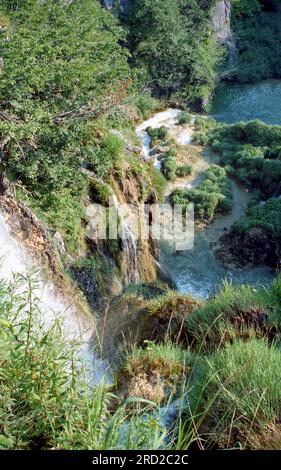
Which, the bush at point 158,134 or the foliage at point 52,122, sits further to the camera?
the bush at point 158,134

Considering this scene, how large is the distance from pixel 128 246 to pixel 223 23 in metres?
31.7

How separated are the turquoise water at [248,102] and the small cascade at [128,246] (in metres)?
19.3

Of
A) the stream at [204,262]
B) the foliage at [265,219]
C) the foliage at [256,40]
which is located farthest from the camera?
the foliage at [256,40]

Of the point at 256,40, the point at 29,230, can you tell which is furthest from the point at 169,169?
the point at 256,40

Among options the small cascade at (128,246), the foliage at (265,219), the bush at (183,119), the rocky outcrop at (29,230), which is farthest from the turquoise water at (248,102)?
the rocky outcrop at (29,230)

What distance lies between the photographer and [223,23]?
35.4 m

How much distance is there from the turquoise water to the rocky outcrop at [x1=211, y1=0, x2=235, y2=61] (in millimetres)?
4134

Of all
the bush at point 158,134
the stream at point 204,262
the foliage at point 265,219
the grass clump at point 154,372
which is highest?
the bush at point 158,134

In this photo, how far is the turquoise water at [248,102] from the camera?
91.8ft

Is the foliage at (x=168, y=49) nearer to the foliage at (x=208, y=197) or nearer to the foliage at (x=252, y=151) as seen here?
the foliage at (x=252, y=151)

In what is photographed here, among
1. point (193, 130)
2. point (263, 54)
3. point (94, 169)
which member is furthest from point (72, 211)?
point (263, 54)

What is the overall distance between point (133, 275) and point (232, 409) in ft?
24.3

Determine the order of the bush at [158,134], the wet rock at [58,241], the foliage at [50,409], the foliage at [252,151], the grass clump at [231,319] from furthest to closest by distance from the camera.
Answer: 1. the bush at [158,134]
2. the foliage at [252,151]
3. the wet rock at [58,241]
4. the grass clump at [231,319]
5. the foliage at [50,409]

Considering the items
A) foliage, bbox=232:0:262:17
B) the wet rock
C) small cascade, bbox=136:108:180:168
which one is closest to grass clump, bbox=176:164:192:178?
small cascade, bbox=136:108:180:168
